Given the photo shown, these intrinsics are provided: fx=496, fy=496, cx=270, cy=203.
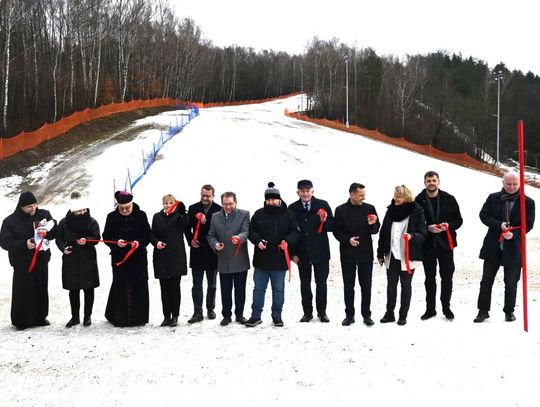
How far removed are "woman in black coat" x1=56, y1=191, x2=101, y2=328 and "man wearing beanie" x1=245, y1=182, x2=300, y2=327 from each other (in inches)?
91.9

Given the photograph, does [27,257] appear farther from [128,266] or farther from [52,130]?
[52,130]

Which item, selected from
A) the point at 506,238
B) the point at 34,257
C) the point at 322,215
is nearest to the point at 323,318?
the point at 322,215

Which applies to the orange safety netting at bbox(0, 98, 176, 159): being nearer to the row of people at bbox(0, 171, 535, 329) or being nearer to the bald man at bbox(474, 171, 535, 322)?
the row of people at bbox(0, 171, 535, 329)

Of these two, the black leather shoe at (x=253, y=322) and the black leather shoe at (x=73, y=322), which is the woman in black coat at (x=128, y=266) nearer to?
the black leather shoe at (x=73, y=322)

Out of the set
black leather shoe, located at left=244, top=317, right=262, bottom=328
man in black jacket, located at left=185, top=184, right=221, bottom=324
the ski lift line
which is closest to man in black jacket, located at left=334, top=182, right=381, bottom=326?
black leather shoe, located at left=244, top=317, right=262, bottom=328

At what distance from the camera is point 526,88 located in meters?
90.2

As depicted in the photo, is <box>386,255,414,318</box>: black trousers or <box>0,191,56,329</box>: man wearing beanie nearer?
<box>386,255,414,318</box>: black trousers

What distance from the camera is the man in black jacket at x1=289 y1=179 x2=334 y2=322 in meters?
6.80

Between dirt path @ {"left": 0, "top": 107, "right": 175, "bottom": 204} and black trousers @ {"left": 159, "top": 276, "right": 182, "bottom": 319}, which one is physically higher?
dirt path @ {"left": 0, "top": 107, "right": 175, "bottom": 204}

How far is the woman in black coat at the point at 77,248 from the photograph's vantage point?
6.98 metres

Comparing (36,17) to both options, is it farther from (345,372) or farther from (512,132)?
(512,132)

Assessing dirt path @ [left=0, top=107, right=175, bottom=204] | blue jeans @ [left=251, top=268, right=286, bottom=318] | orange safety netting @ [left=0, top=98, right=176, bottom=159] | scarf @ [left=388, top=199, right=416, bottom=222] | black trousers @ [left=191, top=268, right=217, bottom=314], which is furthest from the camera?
orange safety netting @ [left=0, top=98, right=176, bottom=159]

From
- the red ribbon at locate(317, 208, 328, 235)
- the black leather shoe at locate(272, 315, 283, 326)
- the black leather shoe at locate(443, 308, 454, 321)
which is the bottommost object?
the black leather shoe at locate(272, 315, 283, 326)

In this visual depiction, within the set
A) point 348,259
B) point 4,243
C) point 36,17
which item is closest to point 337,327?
point 348,259
